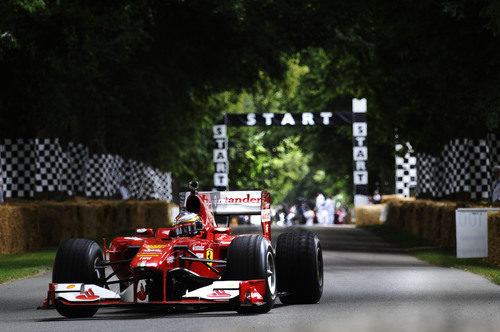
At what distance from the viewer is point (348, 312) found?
12391mm

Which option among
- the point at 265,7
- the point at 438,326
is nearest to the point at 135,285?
the point at 438,326

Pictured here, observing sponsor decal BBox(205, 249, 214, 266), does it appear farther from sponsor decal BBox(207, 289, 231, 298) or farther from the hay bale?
the hay bale

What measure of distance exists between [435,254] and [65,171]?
16.6 m

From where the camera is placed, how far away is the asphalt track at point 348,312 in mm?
11023

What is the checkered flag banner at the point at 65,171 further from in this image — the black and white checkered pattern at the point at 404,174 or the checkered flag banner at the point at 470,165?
the checkered flag banner at the point at 470,165

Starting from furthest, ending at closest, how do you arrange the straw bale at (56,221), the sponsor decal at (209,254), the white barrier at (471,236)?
the straw bale at (56,221), the white barrier at (471,236), the sponsor decal at (209,254)

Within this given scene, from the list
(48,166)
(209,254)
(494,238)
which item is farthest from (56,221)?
(209,254)

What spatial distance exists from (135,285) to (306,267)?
7.77 ft

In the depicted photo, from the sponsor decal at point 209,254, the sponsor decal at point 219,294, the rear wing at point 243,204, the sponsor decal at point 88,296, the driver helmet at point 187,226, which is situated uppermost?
the rear wing at point 243,204

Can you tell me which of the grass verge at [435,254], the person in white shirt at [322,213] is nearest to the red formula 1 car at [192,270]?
the grass verge at [435,254]

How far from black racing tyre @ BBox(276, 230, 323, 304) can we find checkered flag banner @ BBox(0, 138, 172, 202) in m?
20.6

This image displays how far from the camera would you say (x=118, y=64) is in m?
38.7

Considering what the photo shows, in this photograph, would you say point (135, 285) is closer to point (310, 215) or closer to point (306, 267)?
point (306, 267)

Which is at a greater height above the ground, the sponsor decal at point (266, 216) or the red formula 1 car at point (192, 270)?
the sponsor decal at point (266, 216)
